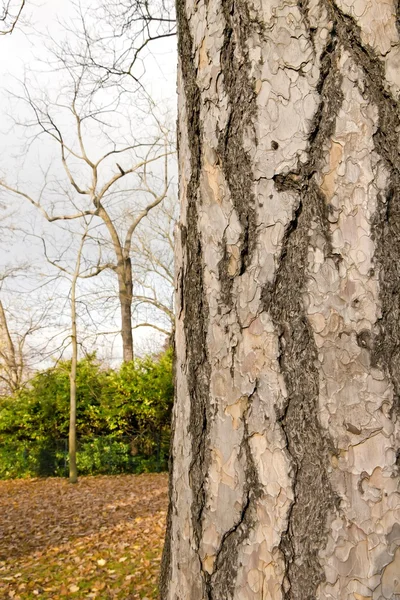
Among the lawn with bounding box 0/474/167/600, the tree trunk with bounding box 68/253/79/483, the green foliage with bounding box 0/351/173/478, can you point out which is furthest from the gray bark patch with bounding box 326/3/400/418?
the green foliage with bounding box 0/351/173/478

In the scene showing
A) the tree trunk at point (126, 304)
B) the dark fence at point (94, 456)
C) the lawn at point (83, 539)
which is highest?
the tree trunk at point (126, 304)

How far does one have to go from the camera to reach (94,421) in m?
15.1

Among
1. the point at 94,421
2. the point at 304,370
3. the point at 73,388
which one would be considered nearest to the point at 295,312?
the point at 304,370

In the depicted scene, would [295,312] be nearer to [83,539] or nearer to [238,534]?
[238,534]

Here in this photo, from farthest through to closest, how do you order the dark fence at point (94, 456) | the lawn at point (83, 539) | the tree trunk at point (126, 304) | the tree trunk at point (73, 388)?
the tree trunk at point (126, 304), the dark fence at point (94, 456), the tree trunk at point (73, 388), the lawn at point (83, 539)

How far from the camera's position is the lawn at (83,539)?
241 inches

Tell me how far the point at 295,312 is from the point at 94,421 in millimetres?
14775

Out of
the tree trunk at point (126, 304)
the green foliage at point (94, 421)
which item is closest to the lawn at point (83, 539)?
the green foliage at point (94, 421)

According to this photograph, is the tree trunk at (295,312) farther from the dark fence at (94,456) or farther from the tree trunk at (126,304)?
the tree trunk at (126,304)

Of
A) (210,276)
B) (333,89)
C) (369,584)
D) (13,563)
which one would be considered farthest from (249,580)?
(13,563)

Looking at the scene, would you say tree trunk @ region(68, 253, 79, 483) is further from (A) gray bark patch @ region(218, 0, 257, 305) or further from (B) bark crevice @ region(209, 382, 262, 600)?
(B) bark crevice @ region(209, 382, 262, 600)

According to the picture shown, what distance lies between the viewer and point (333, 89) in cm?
99

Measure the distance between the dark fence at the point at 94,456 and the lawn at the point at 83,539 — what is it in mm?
1370

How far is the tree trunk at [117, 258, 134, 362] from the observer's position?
59.7ft
